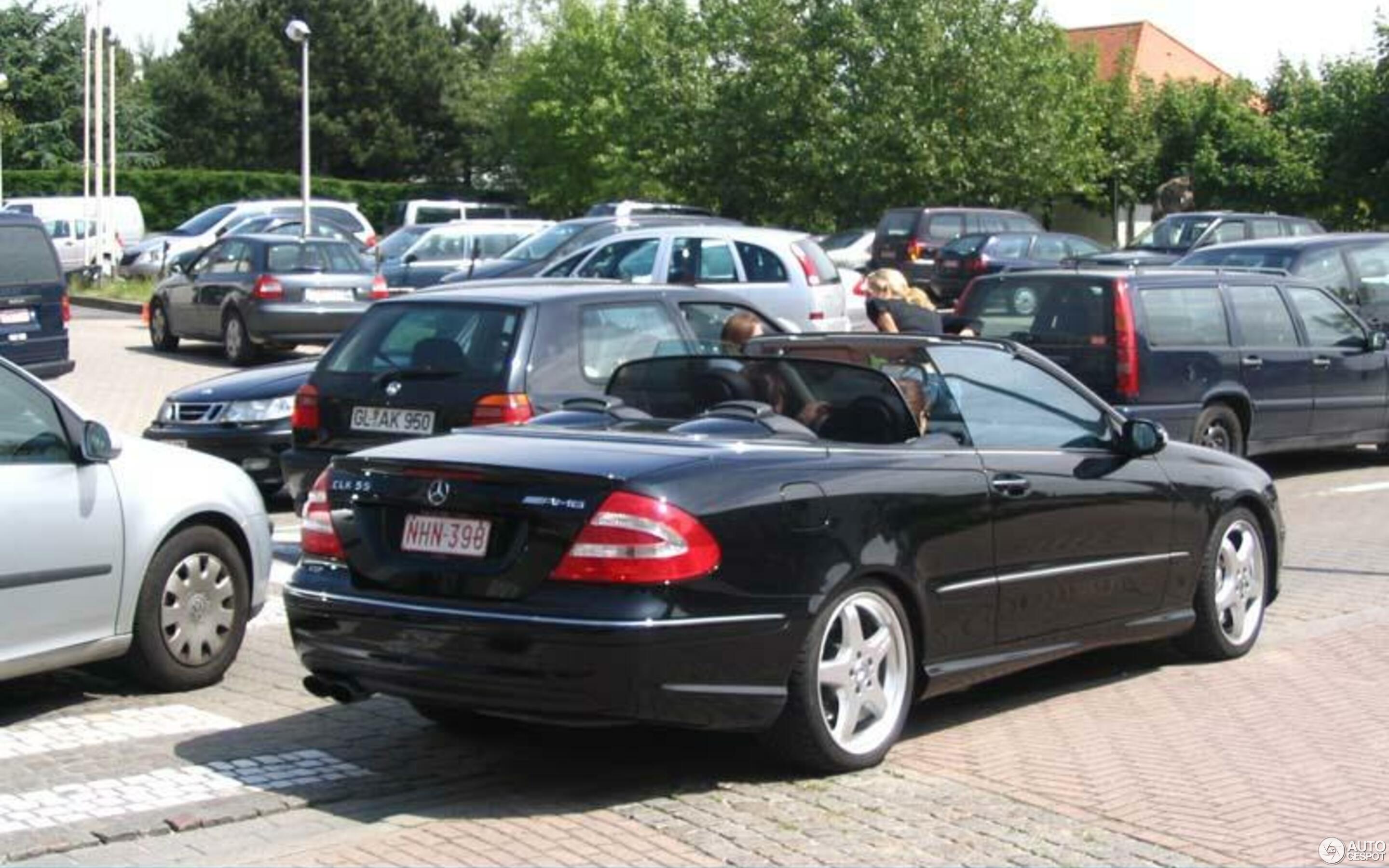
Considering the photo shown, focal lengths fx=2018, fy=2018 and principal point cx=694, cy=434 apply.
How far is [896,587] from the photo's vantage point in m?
7.04

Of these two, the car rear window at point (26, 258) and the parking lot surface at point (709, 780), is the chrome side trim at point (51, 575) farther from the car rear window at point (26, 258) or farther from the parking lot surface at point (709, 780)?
the car rear window at point (26, 258)

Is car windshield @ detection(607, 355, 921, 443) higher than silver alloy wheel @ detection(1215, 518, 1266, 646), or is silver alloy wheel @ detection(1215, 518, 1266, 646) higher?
car windshield @ detection(607, 355, 921, 443)

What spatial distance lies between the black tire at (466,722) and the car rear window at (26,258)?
12.3m

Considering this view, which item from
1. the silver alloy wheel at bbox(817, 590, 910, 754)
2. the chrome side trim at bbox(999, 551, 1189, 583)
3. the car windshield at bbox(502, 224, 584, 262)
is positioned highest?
the car windshield at bbox(502, 224, 584, 262)

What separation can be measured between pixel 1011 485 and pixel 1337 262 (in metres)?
13.1

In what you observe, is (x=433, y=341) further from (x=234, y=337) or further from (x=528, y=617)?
(x=234, y=337)

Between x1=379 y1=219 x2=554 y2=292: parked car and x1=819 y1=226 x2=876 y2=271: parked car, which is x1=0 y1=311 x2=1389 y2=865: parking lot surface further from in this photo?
x1=819 y1=226 x2=876 y2=271: parked car

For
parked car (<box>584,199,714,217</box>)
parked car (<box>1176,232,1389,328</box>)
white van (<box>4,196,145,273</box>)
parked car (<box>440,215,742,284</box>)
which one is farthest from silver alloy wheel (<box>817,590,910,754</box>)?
white van (<box>4,196,145,273</box>)

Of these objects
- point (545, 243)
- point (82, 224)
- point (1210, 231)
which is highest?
point (1210, 231)

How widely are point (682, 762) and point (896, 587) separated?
3.23 ft

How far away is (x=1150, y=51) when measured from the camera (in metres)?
62.1

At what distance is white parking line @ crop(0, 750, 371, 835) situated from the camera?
6.40 meters

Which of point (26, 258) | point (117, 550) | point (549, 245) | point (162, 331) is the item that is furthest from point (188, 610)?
point (162, 331)

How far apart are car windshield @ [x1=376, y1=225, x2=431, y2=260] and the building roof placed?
30163 millimetres
